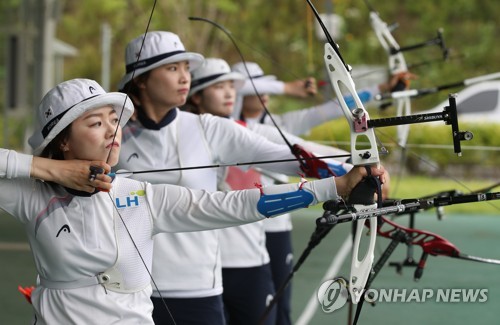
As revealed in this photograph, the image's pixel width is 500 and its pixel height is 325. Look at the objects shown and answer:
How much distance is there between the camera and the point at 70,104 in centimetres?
303

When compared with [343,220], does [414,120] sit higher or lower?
higher

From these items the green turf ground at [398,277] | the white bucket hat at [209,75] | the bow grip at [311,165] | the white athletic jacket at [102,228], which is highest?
the white bucket hat at [209,75]

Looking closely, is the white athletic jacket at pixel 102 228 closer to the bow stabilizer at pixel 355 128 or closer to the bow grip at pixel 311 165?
the bow stabilizer at pixel 355 128

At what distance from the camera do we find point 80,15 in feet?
93.5

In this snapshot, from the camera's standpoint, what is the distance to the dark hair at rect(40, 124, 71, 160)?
3081 millimetres

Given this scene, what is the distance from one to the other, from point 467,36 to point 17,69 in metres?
11.6

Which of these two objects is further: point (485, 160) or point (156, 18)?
point (156, 18)

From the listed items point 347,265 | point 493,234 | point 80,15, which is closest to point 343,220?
point 347,265

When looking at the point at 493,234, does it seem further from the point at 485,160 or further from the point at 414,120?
the point at 414,120

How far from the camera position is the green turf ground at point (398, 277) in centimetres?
677

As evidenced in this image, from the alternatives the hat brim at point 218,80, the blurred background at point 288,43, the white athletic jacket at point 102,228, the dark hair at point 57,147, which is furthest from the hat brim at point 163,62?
the blurred background at point 288,43

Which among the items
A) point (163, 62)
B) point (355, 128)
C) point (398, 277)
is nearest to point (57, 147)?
point (355, 128)

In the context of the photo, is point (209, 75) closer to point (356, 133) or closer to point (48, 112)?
point (48, 112)

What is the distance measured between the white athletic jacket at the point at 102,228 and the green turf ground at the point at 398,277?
3605mm
